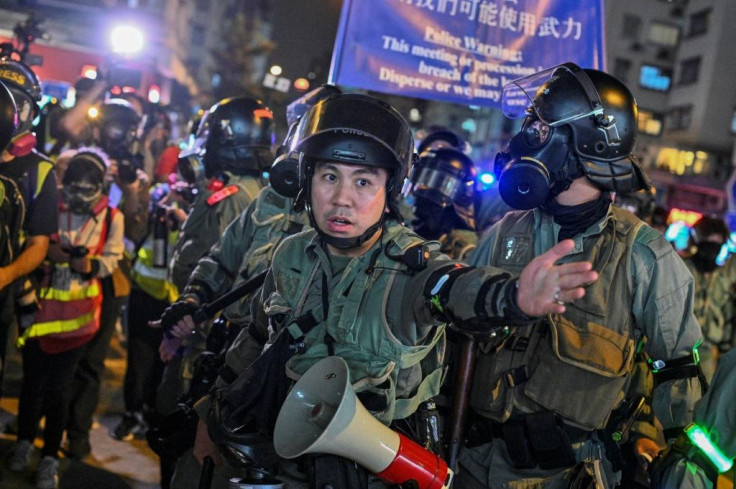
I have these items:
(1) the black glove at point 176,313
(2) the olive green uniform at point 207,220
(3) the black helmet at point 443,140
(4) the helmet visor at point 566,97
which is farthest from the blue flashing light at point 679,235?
(1) the black glove at point 176,313

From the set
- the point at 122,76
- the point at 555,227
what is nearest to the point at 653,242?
the point at 555,227

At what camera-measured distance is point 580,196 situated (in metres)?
3.47

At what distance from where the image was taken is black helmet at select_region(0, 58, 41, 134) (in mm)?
4799

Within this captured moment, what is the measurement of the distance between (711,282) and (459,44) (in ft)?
12.9

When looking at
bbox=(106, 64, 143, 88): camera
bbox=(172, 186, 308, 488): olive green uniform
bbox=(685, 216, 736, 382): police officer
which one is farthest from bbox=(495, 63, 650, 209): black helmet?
bbox=(106, 64, 143, 88): camera

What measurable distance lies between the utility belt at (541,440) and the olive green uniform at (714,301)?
4991 millimetres

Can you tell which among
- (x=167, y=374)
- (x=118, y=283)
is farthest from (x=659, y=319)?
(x=118, y=283)

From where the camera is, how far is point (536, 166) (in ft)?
10.9

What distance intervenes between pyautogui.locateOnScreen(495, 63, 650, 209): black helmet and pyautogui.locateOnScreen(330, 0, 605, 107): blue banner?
225cm

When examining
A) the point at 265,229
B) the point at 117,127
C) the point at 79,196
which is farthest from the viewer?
the point at 117,127

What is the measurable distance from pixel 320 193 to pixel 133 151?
5607mm

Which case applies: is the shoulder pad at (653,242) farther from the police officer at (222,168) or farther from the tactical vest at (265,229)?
the police officer at (222,168)

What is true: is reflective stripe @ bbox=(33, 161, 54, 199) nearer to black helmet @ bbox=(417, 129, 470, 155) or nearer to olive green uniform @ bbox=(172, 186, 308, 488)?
olive green uniform @ bbox=(172, 186, 308, 488)

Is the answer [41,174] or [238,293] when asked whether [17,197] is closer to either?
[41,174]
